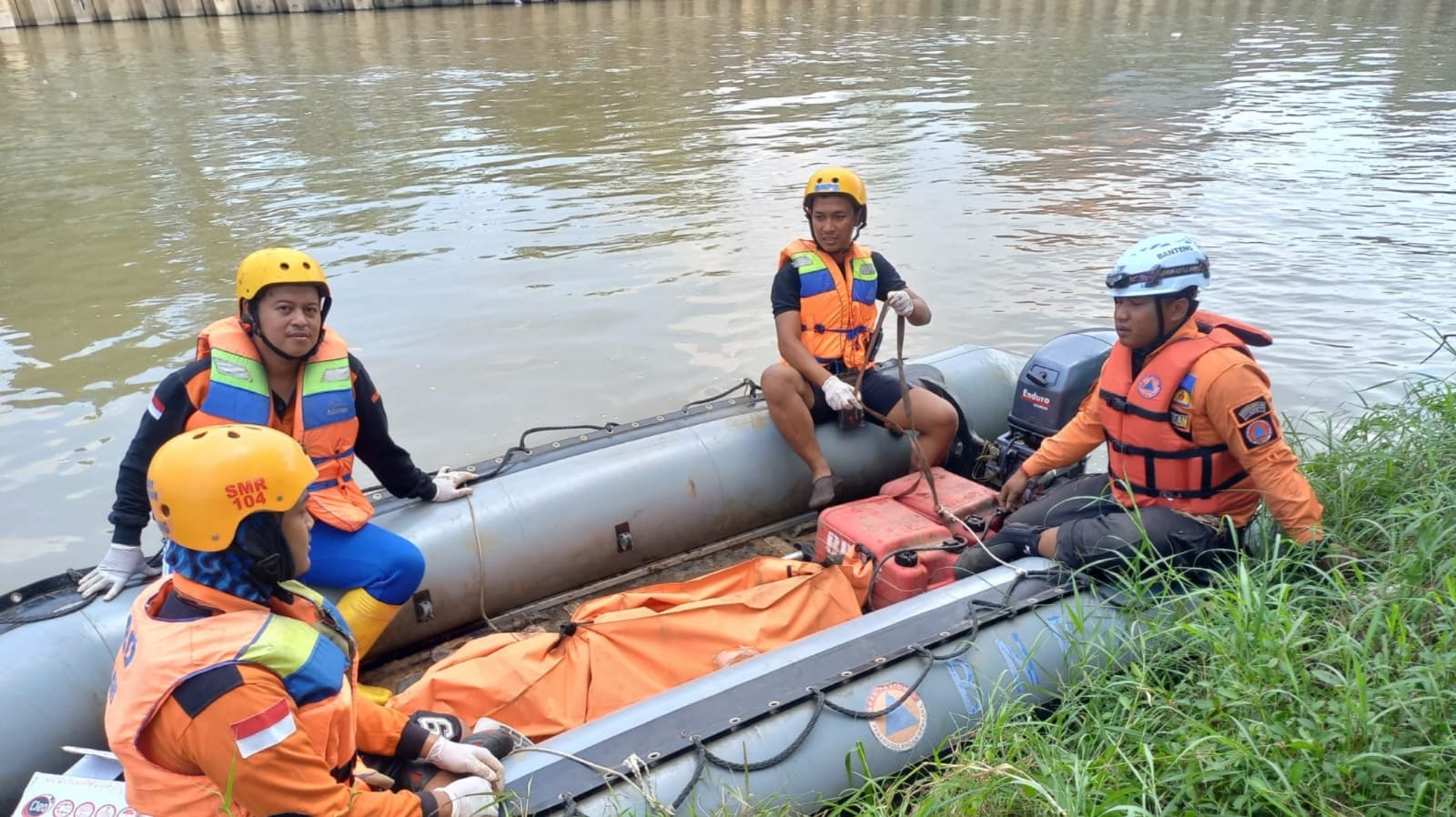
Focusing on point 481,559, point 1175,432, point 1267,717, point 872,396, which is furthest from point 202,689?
point 872,396

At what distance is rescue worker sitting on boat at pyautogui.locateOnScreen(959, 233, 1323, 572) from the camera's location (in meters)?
2.53

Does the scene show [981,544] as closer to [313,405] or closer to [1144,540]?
[1144,540]

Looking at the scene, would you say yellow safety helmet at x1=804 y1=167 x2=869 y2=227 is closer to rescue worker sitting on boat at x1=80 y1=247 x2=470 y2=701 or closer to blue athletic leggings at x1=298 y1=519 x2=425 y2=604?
rescue worker sitting on boat at x1=80 y1=247 x2=470 y2=701

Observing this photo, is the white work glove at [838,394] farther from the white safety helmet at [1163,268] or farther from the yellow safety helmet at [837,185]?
the white safety helmet at [1163,268]

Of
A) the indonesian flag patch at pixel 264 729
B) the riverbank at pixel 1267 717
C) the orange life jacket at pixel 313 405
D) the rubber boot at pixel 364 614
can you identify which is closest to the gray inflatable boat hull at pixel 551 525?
the rubber boot at pixel 364 614

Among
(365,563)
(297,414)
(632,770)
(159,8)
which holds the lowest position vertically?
(632,770)

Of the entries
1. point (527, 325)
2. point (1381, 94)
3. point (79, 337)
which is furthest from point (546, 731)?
point (1381, 94)

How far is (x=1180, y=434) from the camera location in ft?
8.83

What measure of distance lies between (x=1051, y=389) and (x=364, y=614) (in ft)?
8.34

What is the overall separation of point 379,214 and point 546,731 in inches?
294

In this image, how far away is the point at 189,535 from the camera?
1.61 m

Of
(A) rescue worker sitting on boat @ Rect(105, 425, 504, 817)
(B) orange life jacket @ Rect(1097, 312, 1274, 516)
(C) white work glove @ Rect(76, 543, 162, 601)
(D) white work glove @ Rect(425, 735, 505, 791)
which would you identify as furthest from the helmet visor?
(C) white work glove @ Rect(76, 543, 162, 601)

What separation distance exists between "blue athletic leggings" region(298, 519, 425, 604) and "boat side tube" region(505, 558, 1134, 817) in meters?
0.84

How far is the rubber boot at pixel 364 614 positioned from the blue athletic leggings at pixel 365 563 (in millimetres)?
18
